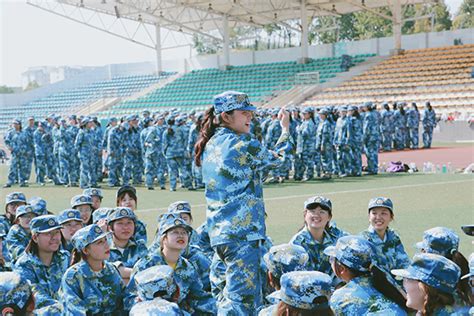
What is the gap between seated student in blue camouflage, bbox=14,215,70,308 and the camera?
224 inches

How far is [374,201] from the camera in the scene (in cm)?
649

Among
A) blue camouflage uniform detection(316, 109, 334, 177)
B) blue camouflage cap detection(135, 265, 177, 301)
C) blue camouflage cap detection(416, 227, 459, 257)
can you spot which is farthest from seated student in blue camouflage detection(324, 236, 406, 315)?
blue camouflage uniform detection(316, 109, 334, 177)

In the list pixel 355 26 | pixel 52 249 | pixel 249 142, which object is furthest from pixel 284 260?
pixel 355 26

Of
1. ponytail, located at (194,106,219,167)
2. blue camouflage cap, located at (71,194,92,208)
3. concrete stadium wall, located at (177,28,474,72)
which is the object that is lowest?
blue camouflage cap, located at (71,194,92,208)

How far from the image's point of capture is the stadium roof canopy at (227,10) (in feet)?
112

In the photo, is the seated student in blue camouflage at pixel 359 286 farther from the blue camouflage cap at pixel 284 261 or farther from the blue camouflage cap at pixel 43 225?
the blue camouflage cap at pixel 43 225

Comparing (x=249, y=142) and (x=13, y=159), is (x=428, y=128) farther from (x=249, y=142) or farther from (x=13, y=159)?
(x=249, y=142)

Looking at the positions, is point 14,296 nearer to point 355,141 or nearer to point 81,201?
point 81,201

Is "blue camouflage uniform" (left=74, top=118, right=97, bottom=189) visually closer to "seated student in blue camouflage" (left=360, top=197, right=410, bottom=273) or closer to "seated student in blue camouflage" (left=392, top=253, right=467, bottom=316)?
"seated student in blue camouflage" (left=360, top=197, right=410, bottom=273)

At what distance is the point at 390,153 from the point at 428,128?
6.73ft

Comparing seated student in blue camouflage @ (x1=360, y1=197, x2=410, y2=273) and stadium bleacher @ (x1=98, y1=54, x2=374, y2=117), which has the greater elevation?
stadium bleacher @ (x1=98, y1=54, x2=374, y2=117)

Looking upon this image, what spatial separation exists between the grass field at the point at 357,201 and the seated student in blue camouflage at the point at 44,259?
3.81m

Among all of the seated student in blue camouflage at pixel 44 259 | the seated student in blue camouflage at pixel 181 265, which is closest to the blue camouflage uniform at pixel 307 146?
the seated student in blue camouflage at pixel 44 259

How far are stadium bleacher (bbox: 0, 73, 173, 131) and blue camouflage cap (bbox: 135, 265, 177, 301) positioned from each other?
38856 mm
